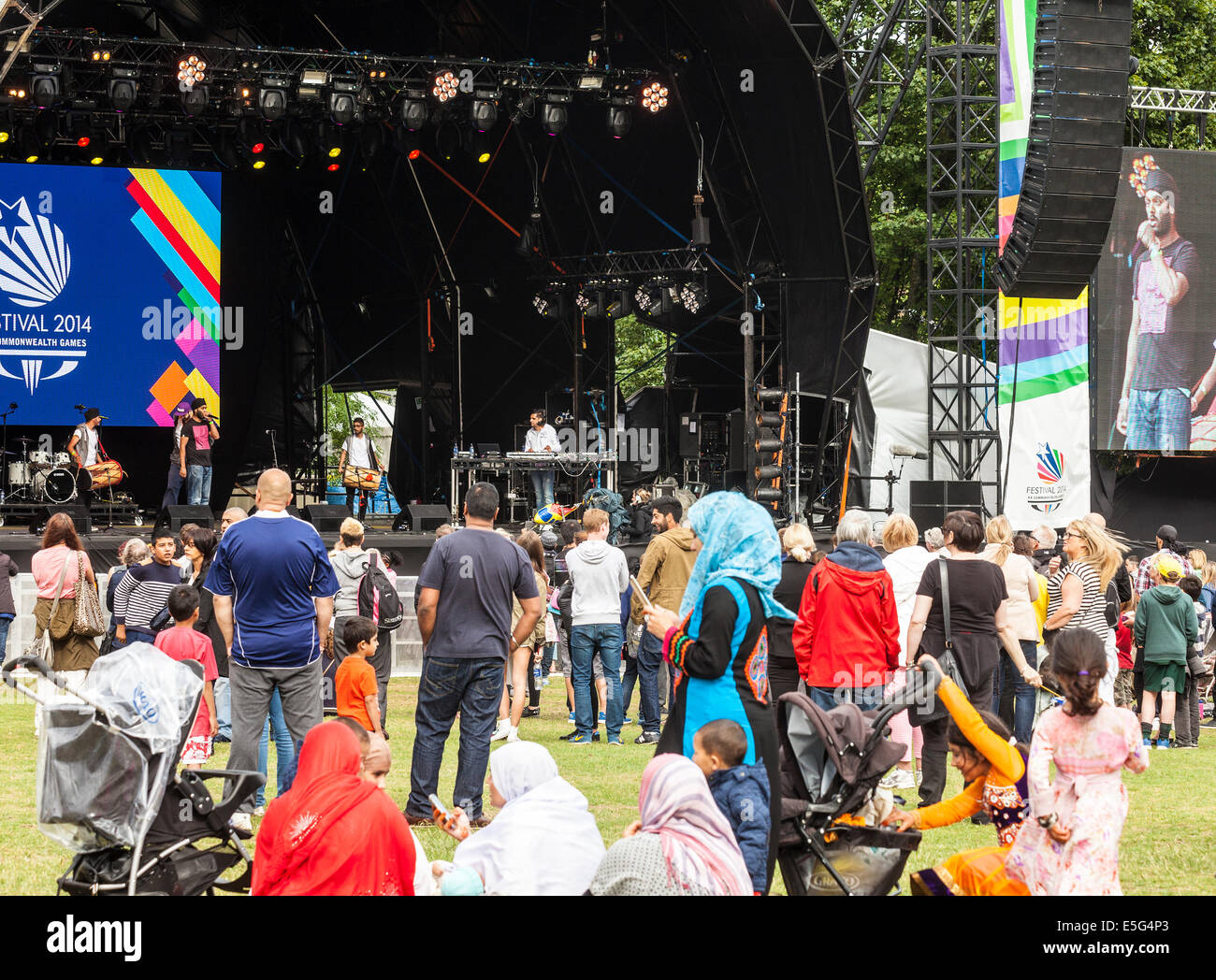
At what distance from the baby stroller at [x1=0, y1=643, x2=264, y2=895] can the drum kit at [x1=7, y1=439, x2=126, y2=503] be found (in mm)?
12437

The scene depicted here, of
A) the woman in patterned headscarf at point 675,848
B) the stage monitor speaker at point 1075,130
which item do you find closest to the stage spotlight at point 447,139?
the stage monitor speaker at point 1075,130

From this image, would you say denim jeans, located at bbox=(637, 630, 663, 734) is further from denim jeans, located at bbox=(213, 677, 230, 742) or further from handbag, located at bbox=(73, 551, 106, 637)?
handbag, located at bbox=(73, 551, 106, 637)

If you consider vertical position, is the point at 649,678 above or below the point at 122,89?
below

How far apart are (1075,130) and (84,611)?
6.71 m

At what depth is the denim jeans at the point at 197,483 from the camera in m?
17.1

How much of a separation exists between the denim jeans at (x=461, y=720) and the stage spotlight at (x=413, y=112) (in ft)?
37.3

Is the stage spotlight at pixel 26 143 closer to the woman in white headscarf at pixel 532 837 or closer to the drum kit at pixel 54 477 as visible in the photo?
the drum kit at pixel 54 477

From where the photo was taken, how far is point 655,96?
54.7ft

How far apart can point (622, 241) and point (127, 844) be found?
1554cm

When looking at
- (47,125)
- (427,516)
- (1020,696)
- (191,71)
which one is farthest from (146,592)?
(47,125)

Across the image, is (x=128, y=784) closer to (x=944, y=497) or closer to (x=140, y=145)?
(x=944, y=497)

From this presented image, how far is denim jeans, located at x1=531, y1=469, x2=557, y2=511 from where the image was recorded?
17.9 m

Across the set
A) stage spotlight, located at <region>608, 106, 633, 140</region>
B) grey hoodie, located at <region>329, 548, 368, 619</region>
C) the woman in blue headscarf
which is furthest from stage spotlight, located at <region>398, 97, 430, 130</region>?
the woman in blue headscarf
